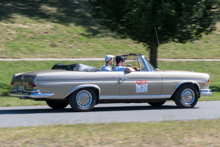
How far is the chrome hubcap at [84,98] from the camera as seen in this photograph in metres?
9.40

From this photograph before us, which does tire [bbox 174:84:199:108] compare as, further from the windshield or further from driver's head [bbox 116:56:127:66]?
driver's head [bbox 116:56:127:66]

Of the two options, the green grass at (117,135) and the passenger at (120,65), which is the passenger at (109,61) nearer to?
the passenger at (120,65)

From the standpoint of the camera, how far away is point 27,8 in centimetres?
3169

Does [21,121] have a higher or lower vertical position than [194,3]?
lower

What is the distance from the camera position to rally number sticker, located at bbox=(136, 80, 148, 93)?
32.4ft

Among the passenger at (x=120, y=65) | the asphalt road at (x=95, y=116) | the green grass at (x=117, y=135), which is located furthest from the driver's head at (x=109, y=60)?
the green grass at (x=117, y=135)

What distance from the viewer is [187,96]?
10.4 m

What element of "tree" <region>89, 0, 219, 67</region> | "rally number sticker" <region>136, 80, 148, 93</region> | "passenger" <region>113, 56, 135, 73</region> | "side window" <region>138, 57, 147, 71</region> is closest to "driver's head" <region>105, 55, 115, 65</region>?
"passenger" <region>113, 56, 135, 73</region>

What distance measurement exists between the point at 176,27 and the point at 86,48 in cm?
1182

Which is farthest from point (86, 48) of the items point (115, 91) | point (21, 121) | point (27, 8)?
point (21, 121)

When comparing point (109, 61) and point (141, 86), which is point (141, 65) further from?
point (109, 61)

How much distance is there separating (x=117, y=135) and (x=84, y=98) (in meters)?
3.51

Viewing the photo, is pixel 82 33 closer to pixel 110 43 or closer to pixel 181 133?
pixel 110 43

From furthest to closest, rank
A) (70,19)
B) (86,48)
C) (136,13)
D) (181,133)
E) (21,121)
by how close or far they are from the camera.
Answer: (70,19) < (86,48) < (136,13) < (21,121) < (181,133)
